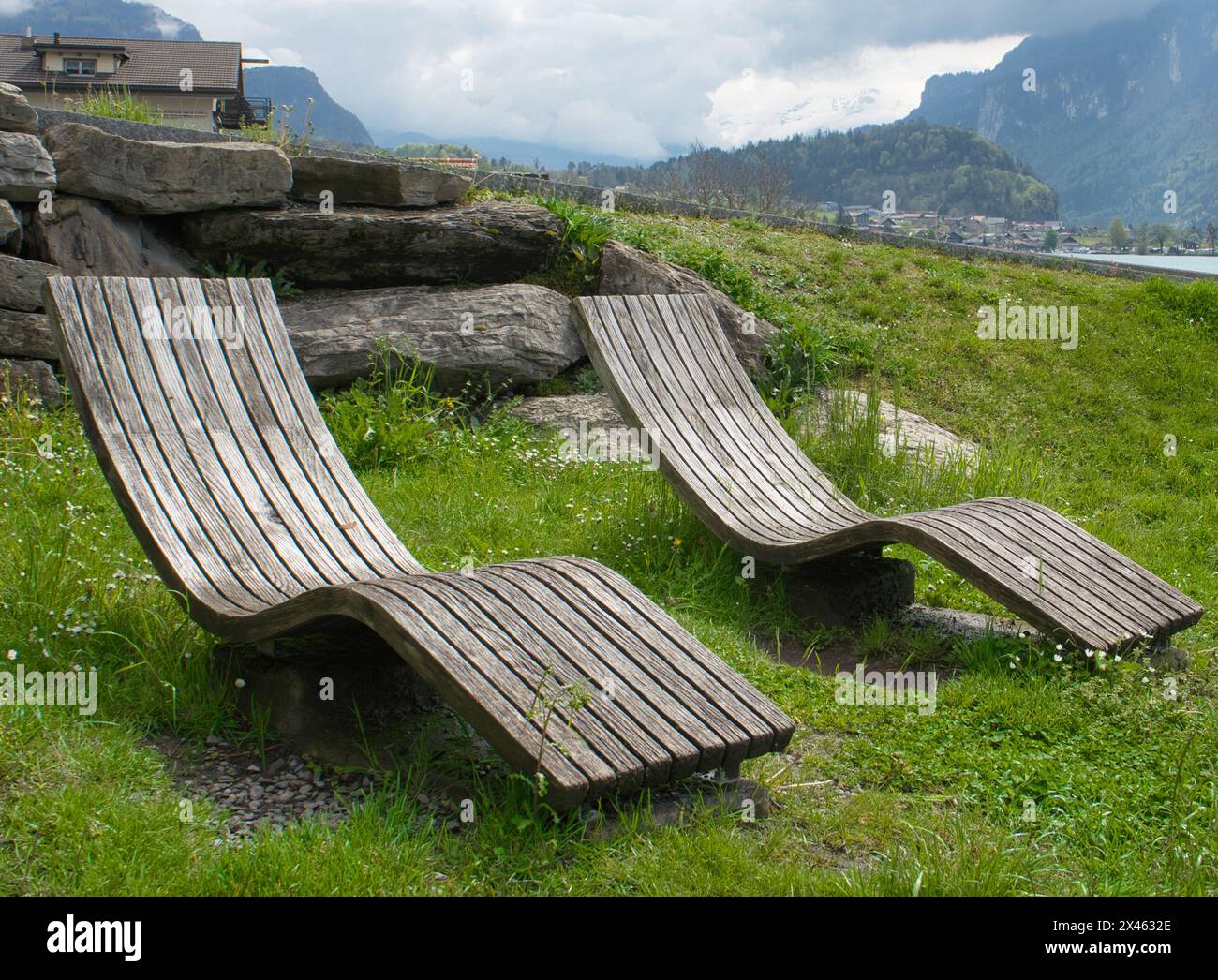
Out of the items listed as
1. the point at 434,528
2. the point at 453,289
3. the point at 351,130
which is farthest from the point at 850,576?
the point at 351,130

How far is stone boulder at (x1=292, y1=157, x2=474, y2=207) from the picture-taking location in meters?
7.30

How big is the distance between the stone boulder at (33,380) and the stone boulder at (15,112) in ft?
4.59

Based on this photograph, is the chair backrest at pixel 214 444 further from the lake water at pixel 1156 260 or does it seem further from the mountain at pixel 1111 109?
the lake water at pixel 1156 260

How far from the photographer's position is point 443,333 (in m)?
7.07

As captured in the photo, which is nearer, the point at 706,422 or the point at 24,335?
the point at 706,422

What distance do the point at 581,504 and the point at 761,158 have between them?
34.0 ft

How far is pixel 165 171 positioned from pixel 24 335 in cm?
133

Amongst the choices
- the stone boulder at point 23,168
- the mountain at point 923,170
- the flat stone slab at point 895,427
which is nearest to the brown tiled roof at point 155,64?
the mountain at point 923,170

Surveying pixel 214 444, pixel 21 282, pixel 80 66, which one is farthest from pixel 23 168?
pixel 80 66

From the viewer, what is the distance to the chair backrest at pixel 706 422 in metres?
5.09

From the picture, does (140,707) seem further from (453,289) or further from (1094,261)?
(1094,261)

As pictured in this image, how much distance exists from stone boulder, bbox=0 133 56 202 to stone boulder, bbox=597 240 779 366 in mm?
3582

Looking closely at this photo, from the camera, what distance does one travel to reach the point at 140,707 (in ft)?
11.2

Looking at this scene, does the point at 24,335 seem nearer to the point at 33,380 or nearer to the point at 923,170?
the point at 33,380
